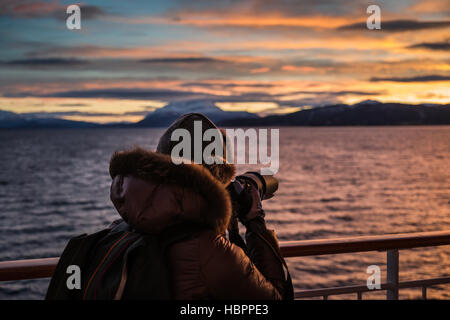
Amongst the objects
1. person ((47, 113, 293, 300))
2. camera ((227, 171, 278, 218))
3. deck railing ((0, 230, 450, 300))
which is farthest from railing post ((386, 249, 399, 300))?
person ((47, 113, 293, 300))

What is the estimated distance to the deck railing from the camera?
5.21 feet

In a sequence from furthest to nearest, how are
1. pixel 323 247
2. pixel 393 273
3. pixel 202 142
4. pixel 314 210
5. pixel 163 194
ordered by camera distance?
pixel 314 210, pixel 393 273, pixel 323 247, pixel 202 142, pixel 163 194

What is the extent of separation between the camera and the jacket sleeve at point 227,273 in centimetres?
105

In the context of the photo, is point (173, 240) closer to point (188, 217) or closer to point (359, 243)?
point (188, 217)

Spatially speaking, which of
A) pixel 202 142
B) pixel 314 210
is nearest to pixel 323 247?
pixel 202 142

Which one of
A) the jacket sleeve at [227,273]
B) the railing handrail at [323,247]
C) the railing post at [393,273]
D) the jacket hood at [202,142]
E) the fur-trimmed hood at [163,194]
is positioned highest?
the jacket hood at [202,142]

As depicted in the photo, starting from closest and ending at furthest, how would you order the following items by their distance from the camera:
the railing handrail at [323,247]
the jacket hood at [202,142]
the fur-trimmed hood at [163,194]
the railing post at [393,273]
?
the fur-trimmed hood at [163,194] → the jacket hood at [202,142] → the railing handrail at [323,247] → the railing post at [393,273]

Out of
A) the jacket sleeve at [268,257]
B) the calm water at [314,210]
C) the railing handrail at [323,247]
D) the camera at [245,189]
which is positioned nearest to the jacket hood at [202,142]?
the camera at [245,189]

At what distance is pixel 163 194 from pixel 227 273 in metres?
0.24

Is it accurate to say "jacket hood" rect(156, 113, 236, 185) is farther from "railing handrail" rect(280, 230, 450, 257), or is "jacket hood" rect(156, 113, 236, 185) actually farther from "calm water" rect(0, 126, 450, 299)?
"calm water" rect(0, 126, 450, 299)

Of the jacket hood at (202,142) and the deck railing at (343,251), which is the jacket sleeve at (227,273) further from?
the deck railing at (343,251)

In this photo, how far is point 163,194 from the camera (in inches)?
41.4

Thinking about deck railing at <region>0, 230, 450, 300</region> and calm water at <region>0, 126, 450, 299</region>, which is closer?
deck railing at <region>0, 230, 450, 300</region>
